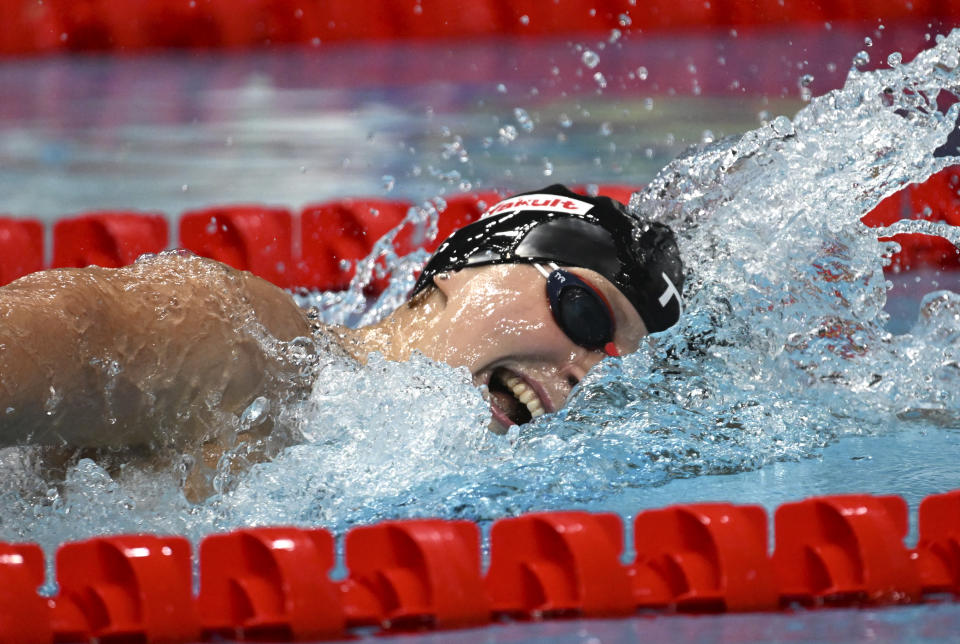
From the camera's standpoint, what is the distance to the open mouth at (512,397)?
6.35ft

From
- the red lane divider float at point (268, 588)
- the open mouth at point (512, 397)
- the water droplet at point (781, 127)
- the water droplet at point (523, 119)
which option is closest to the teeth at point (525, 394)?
the open mouth at point (512, 397)

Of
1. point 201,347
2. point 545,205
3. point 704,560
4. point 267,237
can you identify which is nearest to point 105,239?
point 267,237

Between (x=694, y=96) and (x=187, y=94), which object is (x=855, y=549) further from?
(x=187, y=94)

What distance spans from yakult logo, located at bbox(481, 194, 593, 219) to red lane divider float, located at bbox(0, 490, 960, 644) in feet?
2.38

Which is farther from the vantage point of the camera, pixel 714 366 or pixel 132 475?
pixel 714 366

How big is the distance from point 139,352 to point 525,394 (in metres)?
0.66

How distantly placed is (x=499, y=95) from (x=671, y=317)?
3.68 metres

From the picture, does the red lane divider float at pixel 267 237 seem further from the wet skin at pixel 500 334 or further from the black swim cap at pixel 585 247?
the wet skin at pixel 500 334

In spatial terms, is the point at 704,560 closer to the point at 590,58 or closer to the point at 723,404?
the point at 723,404

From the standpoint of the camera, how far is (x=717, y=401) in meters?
2.17

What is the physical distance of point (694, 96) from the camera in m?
5.56

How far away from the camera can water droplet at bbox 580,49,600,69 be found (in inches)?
224

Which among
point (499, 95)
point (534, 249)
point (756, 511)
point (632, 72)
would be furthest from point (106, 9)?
point (756, 511)

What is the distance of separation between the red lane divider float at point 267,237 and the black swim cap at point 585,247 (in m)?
1.57
